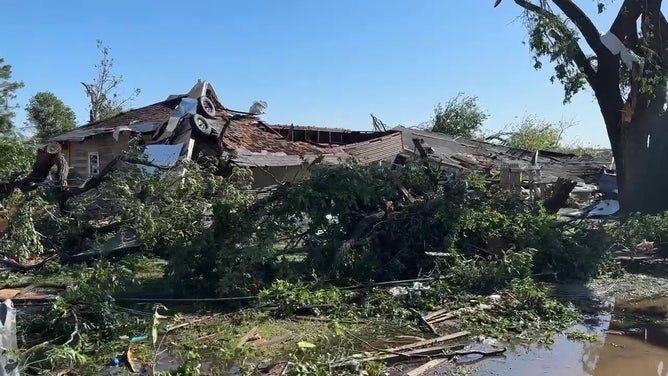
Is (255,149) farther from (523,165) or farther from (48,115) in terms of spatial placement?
(48,115)

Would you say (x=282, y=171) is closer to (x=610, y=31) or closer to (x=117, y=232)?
(x=117, y=232)

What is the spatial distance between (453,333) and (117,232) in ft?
21.4

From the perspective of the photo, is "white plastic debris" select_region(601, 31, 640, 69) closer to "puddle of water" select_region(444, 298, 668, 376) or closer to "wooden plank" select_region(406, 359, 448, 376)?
"puddle of water" select_region(444, 298, 668, 376)

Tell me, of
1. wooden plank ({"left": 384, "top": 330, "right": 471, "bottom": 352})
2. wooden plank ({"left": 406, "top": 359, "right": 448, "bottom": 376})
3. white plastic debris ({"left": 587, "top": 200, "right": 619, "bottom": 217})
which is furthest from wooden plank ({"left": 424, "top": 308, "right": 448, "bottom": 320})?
white plastic debris ({"left": 587, "top": 200, "right": 619, "bottom": 217})

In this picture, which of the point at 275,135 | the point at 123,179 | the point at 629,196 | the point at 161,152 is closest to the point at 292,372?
the point at 123,179

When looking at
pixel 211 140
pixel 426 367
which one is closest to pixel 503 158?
pixel 211 140

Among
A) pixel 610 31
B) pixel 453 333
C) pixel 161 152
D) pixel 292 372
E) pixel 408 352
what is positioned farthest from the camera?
pixel 161 152

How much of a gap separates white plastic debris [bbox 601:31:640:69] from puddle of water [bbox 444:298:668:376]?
692 centimetres

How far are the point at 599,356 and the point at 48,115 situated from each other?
37.4 metres

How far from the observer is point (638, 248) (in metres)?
10.3

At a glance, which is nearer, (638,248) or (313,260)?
(313,260)

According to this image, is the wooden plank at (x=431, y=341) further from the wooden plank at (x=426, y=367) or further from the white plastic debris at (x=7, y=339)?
the white plastic debris at (x=7, y=339)

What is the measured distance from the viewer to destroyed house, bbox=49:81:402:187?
45.3 feet

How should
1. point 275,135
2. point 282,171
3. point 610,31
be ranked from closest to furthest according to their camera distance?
point 610,31
point 282,171
point 275,135
